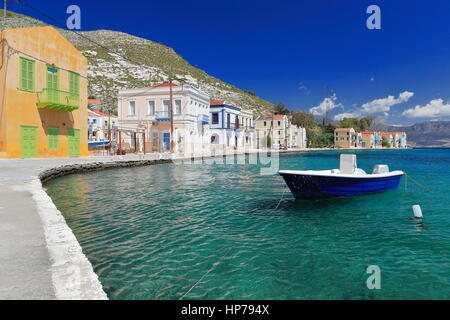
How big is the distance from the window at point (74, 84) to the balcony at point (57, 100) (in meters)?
0.33

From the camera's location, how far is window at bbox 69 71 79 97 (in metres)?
24.7

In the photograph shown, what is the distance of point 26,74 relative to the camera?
69.1 feet

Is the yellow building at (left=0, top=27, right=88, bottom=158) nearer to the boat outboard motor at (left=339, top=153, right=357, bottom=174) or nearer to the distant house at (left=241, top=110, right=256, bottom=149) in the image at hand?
the boat outboard motor at (left=339, top=153, right=357, bottom=174)

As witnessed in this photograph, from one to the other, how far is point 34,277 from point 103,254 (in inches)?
91.3

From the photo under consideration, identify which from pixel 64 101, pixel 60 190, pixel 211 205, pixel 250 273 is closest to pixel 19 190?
pixel 60 190

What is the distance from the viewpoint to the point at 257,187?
14.1 meters

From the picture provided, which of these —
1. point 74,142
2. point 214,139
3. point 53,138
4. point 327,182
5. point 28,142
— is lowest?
point 327,182

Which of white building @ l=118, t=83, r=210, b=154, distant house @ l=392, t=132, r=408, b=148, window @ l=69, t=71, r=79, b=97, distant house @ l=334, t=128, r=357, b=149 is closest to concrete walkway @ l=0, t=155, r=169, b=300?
window @ l=69, t=71, r=79, b=97

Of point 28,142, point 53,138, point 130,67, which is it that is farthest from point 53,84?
point 130,67

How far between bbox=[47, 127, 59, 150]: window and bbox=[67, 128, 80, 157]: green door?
1.20m

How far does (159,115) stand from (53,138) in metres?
16.5

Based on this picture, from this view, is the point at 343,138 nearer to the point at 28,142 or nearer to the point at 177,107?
the point at 177,107

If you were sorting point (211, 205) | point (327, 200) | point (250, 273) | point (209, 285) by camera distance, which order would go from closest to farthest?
point (209, 285), point (250, 273), point (211, 205), point (327, 200)
